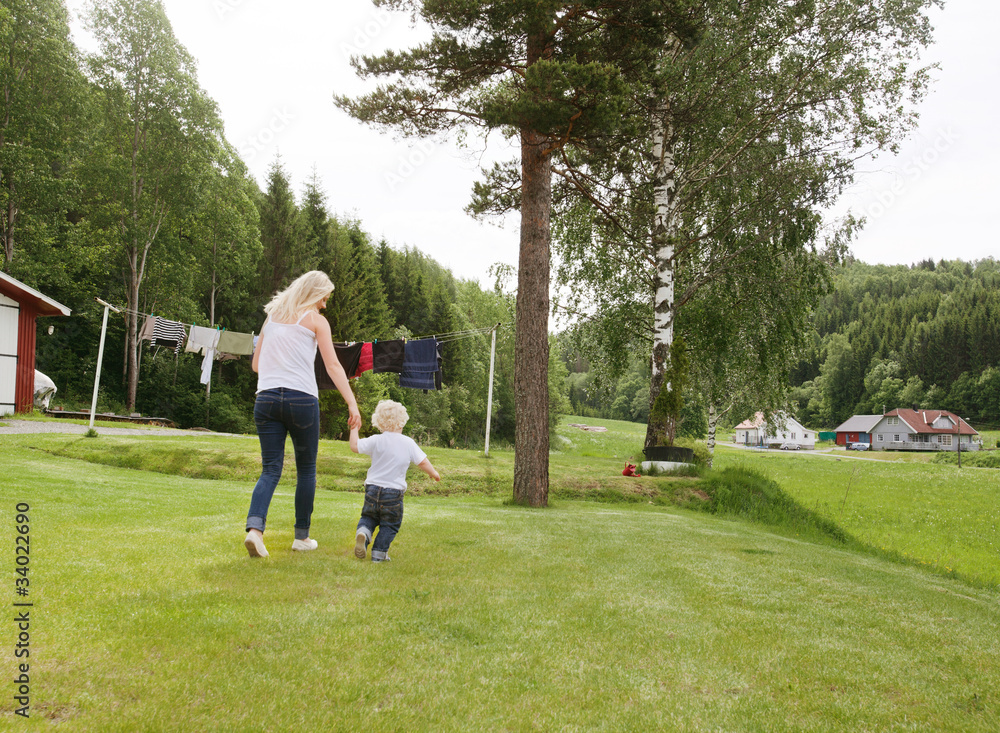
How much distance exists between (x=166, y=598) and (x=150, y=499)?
4.44 metres

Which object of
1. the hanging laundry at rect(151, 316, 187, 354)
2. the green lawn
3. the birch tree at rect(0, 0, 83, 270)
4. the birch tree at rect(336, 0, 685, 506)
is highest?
the birch tree at rect(0, 0, 83, 270)

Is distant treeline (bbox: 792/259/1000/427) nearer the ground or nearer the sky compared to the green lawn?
nearer the sky

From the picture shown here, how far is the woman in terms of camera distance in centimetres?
431

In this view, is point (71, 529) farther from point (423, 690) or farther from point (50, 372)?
point (50, 372)

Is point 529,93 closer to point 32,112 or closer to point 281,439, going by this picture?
point 281,439

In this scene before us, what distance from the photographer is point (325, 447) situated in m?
15.9

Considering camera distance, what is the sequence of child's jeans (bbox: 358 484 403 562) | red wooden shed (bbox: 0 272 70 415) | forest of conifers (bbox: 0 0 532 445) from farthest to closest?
forest of conifers (bbox: 0 0 532 445), red wooden shed (bbox: 0 272 70 415), child's jeans (bbox: 358 484 403 562)

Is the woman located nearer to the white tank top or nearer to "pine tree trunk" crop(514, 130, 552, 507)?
the white tank top

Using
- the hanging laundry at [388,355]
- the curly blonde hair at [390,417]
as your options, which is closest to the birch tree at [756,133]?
the hanging laundry at [388,355]

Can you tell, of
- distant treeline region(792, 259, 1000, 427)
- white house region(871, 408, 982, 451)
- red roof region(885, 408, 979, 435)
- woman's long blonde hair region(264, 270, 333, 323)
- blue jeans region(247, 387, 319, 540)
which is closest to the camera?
blue jeans region(247, 387, 319, 540)

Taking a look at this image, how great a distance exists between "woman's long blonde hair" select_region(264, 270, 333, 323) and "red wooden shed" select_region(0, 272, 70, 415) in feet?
74.2

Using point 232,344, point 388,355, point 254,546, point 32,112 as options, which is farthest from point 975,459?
point 32,112

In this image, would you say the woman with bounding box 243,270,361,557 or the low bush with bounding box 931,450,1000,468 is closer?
the woman with bounding box 243,270,361,557

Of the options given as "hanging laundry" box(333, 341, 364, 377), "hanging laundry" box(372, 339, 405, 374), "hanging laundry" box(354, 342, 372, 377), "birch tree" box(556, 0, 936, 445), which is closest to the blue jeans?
"birch tree" box(556, 0, 936, 445)
